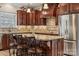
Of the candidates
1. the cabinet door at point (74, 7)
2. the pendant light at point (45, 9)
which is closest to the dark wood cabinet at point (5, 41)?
the pendant light at point (45, 9)

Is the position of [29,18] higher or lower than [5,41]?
higher

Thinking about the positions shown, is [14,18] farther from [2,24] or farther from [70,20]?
[70,20]

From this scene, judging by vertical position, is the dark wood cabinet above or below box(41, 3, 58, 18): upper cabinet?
below

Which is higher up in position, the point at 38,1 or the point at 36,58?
the point at 38,1

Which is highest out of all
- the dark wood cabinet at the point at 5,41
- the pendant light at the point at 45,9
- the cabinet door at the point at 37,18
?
the pendant light at the point at 45,9

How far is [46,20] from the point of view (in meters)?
1.46

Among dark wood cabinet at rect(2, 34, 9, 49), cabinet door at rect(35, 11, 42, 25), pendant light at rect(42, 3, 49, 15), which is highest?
pendant light at rect(42, 3, 49, 15)

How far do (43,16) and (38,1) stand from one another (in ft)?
0.58

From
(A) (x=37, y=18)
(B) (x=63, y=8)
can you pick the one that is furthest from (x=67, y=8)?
(A) (x=37, y=18)

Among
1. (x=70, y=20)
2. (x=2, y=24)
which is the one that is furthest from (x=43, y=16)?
(x=2, y=24)

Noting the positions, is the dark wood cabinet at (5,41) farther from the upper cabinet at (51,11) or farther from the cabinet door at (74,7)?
the cabinet door at (74,7)

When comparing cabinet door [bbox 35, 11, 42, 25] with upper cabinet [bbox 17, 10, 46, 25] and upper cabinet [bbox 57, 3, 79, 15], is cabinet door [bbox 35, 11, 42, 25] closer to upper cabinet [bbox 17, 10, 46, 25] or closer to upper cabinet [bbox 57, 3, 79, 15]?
upper cabinet [bbox 17, 10, 46, 25]

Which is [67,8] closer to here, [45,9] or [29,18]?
[45,9]

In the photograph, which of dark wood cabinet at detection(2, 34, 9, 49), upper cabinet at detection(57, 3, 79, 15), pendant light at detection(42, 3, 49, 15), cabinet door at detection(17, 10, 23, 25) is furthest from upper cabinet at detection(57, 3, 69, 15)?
dark wood cabinet at detection(2, 34, 9, 49)
